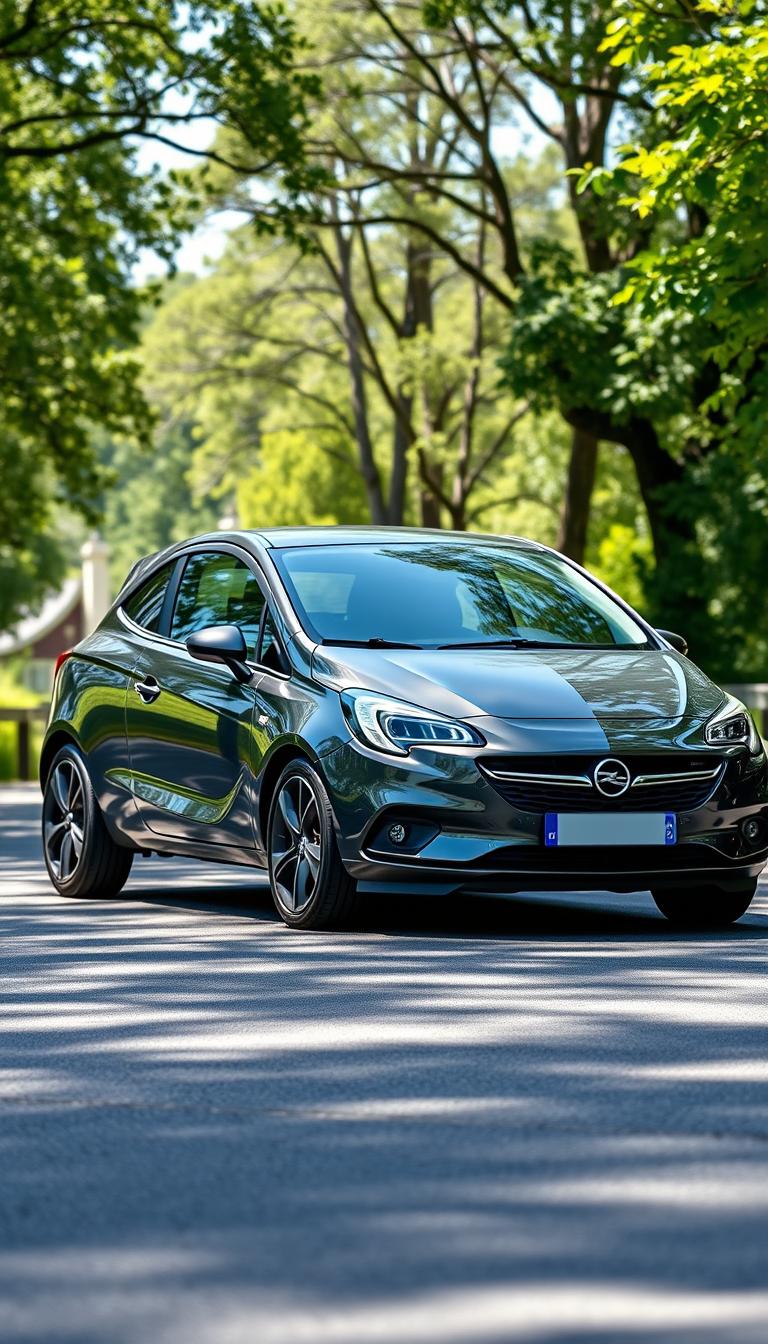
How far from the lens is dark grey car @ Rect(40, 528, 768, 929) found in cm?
945

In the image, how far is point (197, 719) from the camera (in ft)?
35.9

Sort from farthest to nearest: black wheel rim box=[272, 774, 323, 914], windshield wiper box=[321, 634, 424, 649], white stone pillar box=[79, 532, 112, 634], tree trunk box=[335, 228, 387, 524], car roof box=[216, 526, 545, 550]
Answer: white stone pillar box=[79, 532, 112, 634] → tree trunk box=[335, 228, 387, 524] → car roof box=[216, 526, 545, 550] → windshield wiper box=[321, 634, 424, 649] → black wheel rim box=[272, 774, 323, 914]

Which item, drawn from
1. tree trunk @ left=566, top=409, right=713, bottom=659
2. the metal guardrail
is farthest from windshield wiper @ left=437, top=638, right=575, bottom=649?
the metal guardrail

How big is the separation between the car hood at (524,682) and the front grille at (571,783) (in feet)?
0.64

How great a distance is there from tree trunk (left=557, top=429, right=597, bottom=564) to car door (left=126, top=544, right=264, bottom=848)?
2480 centimetres

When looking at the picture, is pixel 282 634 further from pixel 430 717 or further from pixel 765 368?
pixel 765 368

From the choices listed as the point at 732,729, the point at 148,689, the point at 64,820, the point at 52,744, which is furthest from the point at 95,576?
the point at 732,729

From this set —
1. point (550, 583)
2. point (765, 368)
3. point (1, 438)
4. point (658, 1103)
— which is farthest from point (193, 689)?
point (1, 438)

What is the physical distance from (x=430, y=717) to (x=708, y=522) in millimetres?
22096

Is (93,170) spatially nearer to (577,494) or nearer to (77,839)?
(577,494)

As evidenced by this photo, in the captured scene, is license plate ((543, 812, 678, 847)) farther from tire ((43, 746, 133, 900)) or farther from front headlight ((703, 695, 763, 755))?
tire ((43, 746, 133, 900))

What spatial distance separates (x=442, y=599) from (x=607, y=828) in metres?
1.65

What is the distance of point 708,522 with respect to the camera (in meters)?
31.2

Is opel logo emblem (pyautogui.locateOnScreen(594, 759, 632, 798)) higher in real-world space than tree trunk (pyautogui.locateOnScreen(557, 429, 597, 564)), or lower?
lower
